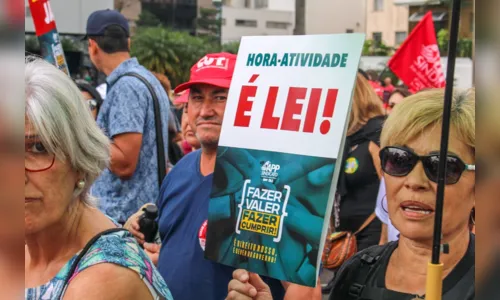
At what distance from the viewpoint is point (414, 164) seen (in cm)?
187

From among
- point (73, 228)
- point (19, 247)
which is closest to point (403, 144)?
point (73, 228)

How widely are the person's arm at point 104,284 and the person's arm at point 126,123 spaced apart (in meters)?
2.05

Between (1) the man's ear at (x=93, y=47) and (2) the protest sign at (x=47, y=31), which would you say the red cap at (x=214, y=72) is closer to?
(2) the protest sign at (x=47, y=31)

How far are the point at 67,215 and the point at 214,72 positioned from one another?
1.11 m

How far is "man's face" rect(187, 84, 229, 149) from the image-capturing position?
271 centimetres

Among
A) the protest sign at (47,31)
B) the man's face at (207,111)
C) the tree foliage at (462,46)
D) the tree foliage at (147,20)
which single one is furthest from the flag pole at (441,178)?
the tree foliage at (147,20)

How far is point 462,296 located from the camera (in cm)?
175

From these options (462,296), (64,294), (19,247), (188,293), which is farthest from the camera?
(188,293)

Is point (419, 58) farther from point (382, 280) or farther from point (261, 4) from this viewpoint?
point (261, 4)

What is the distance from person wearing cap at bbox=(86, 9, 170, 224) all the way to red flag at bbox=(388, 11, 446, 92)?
4.35m

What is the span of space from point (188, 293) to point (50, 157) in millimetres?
954

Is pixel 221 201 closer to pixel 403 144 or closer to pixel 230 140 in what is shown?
pixel 230 140

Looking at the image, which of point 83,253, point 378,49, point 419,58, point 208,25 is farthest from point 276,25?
point 83,253

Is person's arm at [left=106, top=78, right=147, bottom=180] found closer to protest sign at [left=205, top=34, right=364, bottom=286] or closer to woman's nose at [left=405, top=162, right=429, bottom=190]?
protest sign at [left=205, top=34, right=364, bottom=286]
